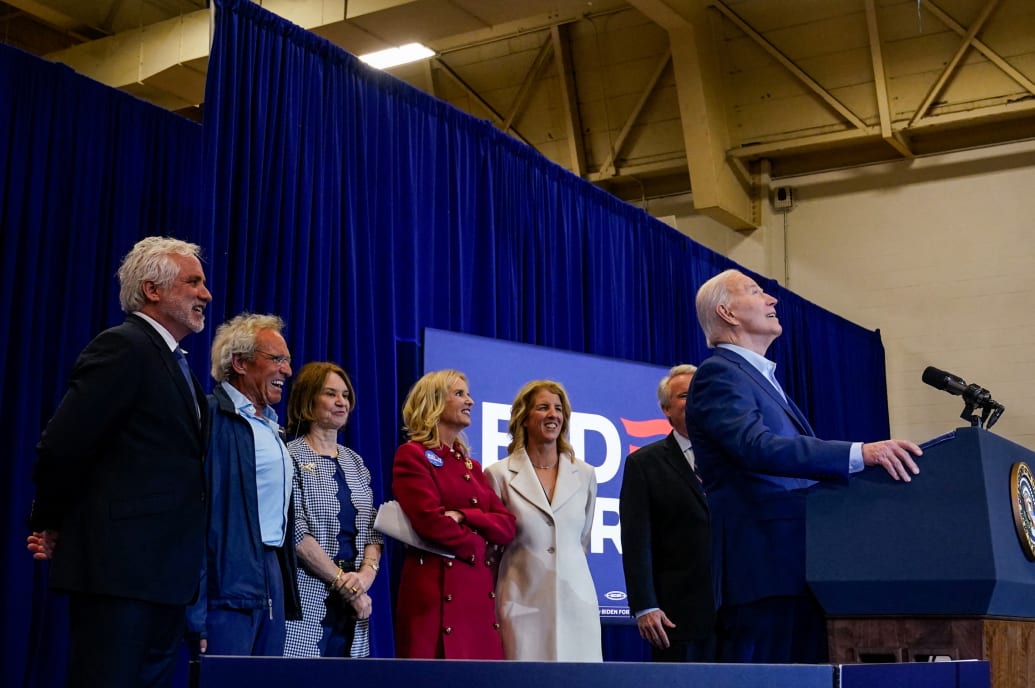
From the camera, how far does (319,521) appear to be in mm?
3217

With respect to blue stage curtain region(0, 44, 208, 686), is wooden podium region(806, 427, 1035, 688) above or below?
below

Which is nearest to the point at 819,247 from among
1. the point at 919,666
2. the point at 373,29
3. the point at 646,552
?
the point at 373,29

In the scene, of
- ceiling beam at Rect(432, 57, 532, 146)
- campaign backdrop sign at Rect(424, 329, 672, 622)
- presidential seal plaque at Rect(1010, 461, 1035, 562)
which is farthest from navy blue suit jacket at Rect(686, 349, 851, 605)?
ceiling beam at Rect(432, 57, 532, 146)

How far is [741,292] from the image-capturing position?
257 cm

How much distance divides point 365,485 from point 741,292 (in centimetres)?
136

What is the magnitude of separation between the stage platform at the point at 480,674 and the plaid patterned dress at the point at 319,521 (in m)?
1.99

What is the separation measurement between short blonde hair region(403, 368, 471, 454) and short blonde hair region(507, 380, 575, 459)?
0.71ft

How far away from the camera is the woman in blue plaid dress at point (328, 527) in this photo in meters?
3.15

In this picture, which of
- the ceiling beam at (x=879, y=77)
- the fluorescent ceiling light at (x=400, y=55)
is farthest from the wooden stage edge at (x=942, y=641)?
the ceiling beam at (x=879, y=77)

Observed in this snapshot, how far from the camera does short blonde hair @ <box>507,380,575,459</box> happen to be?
3.75 m

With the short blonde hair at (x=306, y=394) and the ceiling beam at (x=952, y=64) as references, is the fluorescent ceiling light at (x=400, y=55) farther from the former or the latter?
the short blonde hair at (x=306, y=394)

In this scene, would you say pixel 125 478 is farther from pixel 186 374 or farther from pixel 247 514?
pixel 247 514

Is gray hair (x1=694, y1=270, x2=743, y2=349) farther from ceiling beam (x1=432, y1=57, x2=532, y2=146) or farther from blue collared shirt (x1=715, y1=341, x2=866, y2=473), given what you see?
ceiling beam (x1=432, y1=57, x2=532, y2=146)

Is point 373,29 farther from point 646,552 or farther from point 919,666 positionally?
point 919,666
